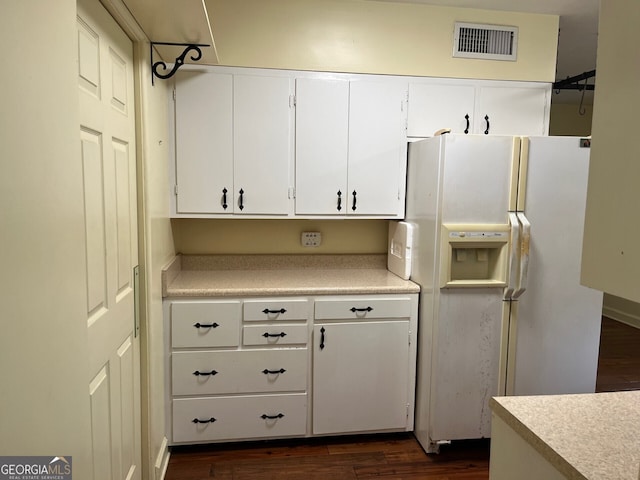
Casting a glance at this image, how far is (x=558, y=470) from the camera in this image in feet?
3.11

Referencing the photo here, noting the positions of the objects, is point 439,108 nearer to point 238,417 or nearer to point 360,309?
point 360,309

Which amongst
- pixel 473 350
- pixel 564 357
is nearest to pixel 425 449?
pixel 473 350

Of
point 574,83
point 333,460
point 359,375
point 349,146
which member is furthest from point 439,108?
point 574,83

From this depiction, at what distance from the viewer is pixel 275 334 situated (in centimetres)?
243

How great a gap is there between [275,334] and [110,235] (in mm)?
1153

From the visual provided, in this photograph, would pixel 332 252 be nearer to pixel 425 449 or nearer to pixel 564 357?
pixel 425 449

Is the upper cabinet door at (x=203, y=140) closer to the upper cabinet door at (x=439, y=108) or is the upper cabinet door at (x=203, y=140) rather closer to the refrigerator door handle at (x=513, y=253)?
the upper cabinet door at (x=439, y=108)

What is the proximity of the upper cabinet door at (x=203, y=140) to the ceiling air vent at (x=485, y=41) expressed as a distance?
149 centimetres

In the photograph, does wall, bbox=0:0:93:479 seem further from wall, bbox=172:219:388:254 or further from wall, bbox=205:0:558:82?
wall, bbox=172:219:388:254

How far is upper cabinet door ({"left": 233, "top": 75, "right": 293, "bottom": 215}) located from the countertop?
1.44ft

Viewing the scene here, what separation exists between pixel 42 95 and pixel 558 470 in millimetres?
1348

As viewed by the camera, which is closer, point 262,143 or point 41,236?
point 41,236

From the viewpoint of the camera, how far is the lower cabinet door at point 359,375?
248cm

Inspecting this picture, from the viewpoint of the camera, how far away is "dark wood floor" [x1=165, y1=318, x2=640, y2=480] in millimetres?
2277
